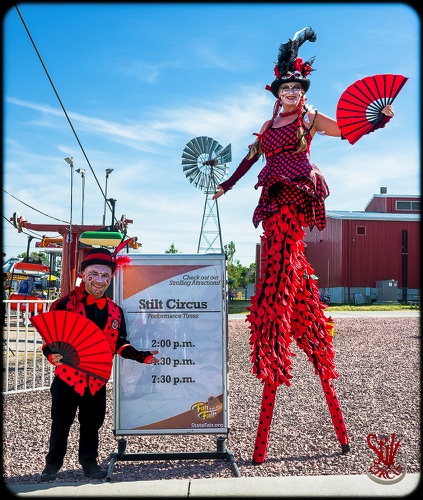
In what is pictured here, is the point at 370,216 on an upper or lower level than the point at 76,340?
upper

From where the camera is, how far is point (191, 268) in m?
3.80

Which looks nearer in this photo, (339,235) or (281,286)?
(281,286)

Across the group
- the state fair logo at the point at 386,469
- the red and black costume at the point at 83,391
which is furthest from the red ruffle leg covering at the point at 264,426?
the red and black costume at the point at 83,391

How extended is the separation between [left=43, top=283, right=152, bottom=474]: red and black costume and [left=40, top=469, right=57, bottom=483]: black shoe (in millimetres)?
18

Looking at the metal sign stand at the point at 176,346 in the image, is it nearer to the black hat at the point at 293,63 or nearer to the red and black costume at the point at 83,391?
the red and black costume at the point at 83,391

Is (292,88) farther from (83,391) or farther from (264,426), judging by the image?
(83,391)

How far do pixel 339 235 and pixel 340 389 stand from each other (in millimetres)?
23172

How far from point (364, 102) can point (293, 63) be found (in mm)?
648

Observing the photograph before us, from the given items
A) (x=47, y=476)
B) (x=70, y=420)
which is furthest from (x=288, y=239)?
(x=47, y=476)

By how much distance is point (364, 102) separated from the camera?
362cm

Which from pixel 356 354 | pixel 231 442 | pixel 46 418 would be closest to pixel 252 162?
pixel 231 442

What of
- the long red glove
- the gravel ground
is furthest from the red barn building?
the long red glove

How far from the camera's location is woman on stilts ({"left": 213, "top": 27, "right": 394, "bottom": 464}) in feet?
12.1

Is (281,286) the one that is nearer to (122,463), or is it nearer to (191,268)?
(191,268)
